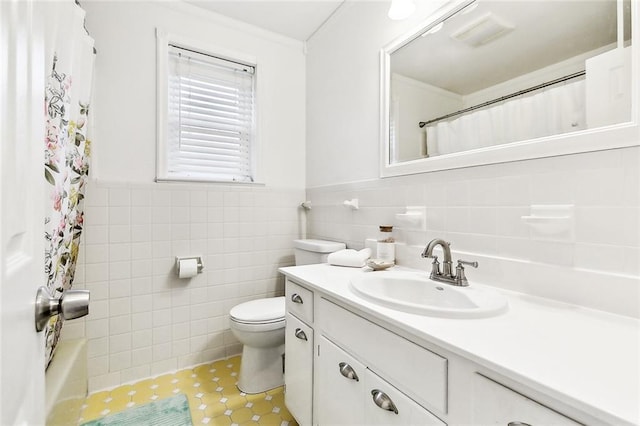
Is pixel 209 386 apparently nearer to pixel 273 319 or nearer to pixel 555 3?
pixel 273 319

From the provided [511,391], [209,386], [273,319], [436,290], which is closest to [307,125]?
[273,319]

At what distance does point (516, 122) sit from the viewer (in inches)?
41.7

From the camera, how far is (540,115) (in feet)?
3.28

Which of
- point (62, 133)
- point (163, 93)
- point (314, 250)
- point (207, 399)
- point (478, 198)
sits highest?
point (163, 93)

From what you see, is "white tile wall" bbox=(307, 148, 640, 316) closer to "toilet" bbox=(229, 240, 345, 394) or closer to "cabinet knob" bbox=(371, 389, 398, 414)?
"cabinet knob" bbox=(371, 389, 398, 414)

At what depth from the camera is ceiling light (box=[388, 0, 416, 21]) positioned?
4.39ft

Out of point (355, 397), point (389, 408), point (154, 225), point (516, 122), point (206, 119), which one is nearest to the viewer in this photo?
point (389, 408)

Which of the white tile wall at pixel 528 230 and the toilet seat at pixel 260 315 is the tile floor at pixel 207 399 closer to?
the toilet seat at pixel 260 315

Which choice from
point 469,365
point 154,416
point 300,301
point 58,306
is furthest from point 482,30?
point 154,416

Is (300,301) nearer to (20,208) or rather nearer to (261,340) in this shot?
(261,340)

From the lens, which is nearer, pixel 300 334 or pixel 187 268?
pixel 300 334

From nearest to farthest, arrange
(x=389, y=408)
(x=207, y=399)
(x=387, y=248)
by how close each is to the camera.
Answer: (x=389, y=408), (x=387, y=248), (x=207, y=399)

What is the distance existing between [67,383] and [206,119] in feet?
5.42

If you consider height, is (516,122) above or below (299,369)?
above
